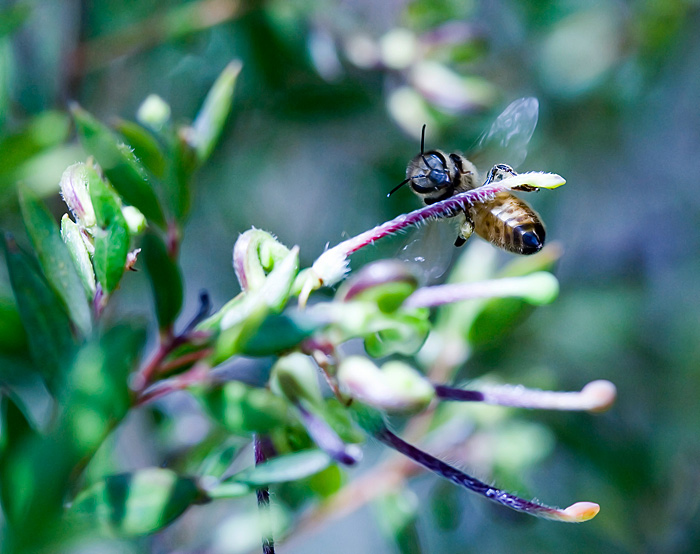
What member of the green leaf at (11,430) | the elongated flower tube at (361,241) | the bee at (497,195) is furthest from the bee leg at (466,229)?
the green leaf at (11,430)

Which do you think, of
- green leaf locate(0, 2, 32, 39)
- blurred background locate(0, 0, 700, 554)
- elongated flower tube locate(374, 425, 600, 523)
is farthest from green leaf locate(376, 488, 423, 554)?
green leaf locate(0, 2, 32, 39)

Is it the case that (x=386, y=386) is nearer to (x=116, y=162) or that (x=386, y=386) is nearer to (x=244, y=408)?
(x=244, y=408)

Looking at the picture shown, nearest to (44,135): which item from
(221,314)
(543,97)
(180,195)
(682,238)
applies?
(180,195)

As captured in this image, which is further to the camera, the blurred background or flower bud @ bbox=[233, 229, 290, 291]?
the blurred background

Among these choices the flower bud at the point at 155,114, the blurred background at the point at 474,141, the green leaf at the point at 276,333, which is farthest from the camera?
the blurred background at the point at 474,141

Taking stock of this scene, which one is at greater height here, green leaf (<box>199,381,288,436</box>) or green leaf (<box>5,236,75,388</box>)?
green leaf (<box>5,236,75,388</box>)

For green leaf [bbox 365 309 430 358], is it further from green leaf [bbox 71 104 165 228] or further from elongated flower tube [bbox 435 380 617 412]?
green leaf [bbox 71 104 165 228]

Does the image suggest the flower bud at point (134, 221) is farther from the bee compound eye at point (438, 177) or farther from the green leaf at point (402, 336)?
the bee compound eye at point (438, 177)
